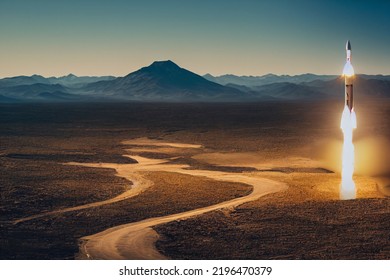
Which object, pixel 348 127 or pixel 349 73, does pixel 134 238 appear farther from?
pixel 348 127

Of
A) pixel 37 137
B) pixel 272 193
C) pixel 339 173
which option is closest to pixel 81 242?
pixel 272 193

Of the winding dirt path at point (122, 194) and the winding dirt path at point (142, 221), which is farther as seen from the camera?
the winding dirt path at point (122, 194)

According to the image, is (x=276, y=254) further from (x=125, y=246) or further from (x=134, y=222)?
(x=134, y=222)

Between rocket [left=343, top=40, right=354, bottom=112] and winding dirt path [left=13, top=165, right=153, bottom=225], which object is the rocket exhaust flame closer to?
rocket [left=343, top=40, right=354, bottom=112]

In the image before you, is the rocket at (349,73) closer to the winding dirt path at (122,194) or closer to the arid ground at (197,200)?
the arid ground at (197,200)

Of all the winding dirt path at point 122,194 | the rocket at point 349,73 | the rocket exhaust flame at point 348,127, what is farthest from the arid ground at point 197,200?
the rocket at point 349,73
